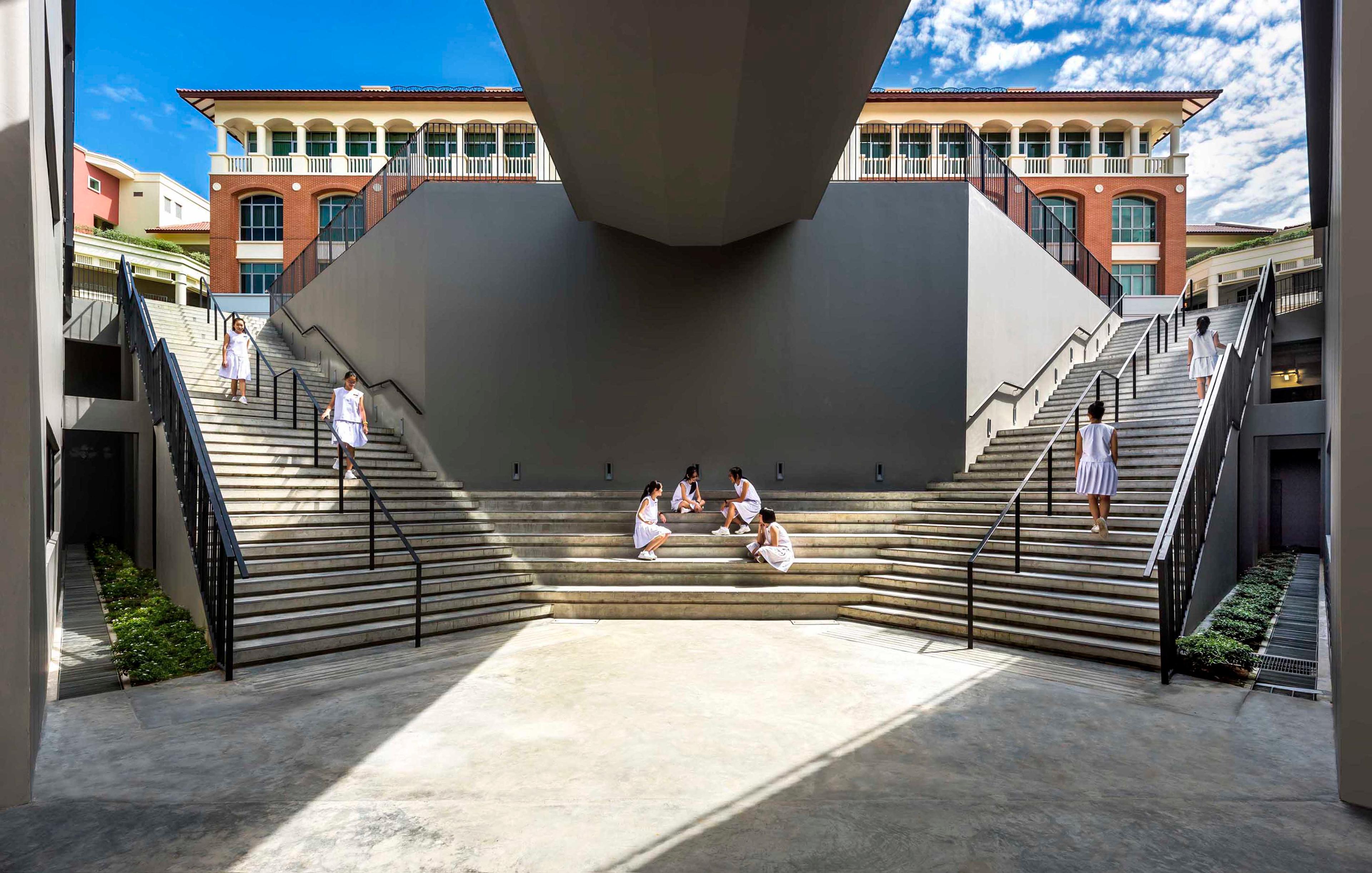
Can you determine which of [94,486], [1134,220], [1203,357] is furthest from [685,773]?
[1134,220]

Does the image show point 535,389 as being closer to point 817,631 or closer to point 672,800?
point 817,631

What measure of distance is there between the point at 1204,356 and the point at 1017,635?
693 cm

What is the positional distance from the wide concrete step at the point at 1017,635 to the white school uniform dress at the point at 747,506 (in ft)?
6.37

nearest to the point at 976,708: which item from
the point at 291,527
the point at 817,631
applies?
the point at 817,631

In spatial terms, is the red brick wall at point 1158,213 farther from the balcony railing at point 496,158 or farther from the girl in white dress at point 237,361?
the girl in white dress at point 237,361

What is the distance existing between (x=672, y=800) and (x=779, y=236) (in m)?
9.65

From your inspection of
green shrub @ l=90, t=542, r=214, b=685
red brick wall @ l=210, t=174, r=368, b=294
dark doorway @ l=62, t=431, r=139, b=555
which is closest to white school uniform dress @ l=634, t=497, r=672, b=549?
green shrub @ l=90, t=542, r=214, b=685

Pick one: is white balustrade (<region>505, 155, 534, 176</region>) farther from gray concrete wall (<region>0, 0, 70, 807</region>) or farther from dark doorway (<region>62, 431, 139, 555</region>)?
dark doorway (<region>62, 431, 139, 555</region>)

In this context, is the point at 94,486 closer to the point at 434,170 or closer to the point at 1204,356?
the point at 434,170

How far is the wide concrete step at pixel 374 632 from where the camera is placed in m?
6.58

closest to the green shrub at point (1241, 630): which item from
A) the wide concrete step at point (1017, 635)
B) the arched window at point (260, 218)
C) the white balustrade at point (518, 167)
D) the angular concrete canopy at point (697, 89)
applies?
the wide concrete step at point (1017, 635)

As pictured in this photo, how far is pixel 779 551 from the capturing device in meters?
9.12

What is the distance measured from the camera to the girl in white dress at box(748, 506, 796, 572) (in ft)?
29.9

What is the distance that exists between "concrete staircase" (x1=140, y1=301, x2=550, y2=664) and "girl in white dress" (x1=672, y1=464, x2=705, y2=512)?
2.45m
